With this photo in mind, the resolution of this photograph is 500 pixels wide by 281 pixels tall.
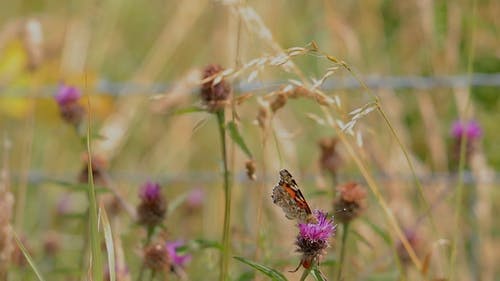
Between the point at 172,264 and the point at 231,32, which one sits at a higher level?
the point at 231,32

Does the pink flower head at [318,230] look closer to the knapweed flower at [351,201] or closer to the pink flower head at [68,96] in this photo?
the knapweed flower at [351,201]

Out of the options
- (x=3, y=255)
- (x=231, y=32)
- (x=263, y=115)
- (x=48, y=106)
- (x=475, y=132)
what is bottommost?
(x=3, y=255)

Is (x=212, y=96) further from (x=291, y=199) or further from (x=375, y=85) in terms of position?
(x=375, y=85)

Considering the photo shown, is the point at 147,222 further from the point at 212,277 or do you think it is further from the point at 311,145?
the point at 311,145

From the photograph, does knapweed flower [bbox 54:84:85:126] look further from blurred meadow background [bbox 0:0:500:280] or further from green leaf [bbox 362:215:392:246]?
green leaf [bbox 362:215:392:246]

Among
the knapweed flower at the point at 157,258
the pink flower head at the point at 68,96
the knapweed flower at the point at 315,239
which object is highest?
the pink flower head at the point at 68,96

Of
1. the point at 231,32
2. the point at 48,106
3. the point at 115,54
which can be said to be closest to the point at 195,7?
the point at 231,32

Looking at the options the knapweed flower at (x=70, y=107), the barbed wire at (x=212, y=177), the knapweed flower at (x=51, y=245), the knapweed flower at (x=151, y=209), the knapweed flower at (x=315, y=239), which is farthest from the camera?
the barbed wire at (x=212, y=177)

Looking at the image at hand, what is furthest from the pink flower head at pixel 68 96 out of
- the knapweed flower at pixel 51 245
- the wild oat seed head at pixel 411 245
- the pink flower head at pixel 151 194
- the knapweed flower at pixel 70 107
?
the wild oat seed head at pixel 411 245
